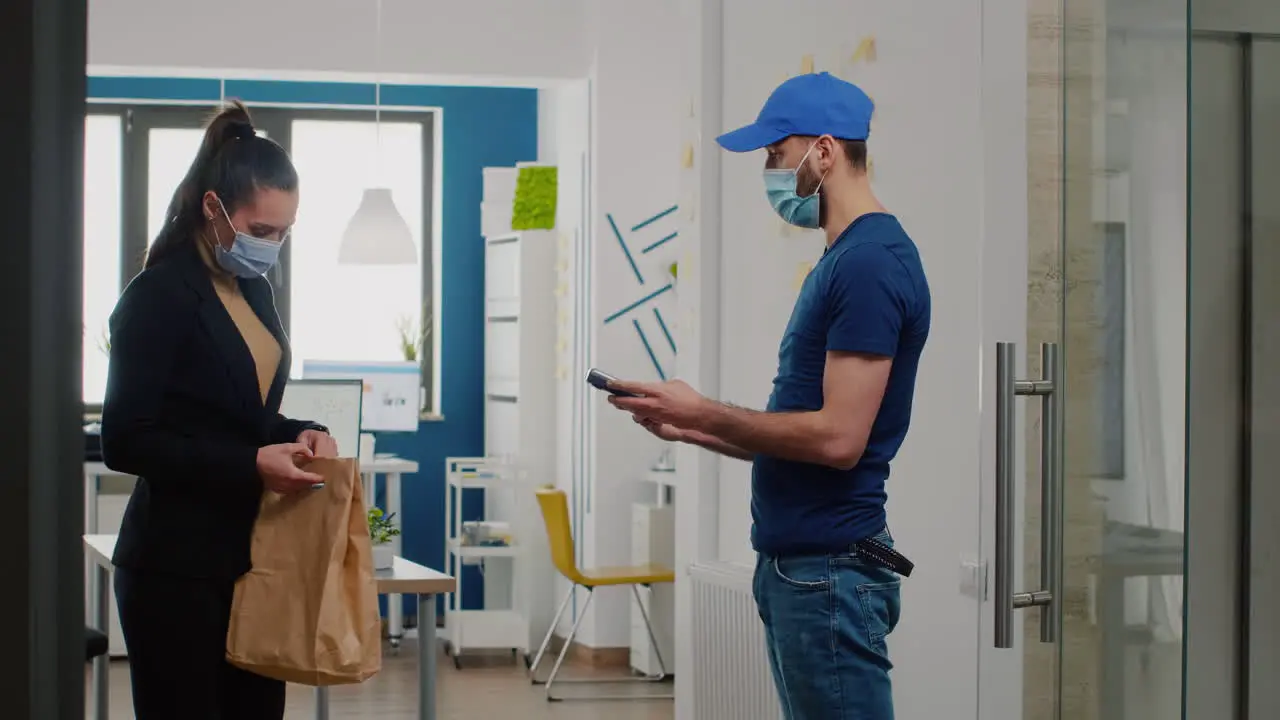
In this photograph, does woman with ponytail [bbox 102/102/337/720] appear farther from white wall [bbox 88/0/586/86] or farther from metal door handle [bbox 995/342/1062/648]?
white wall [bbox 88/0/586/86]

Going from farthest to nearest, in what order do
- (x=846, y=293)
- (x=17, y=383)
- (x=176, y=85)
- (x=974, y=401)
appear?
(x=176, y=85), (x=974, y=401), (x=846, y=293), (x=17, y=383)

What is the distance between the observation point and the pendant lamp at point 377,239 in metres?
6.01

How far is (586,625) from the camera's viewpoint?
628cm

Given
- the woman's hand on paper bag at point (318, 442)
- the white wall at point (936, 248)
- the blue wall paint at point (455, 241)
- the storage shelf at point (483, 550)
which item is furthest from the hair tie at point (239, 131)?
the blue wall paint at point (455, 241)

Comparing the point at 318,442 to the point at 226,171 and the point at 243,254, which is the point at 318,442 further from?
the point at 226,171

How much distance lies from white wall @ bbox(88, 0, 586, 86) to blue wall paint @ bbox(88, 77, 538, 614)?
3.32 feet

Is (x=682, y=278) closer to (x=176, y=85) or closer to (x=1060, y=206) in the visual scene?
(x=1060, y=206)

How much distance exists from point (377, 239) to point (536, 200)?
40.0 inches

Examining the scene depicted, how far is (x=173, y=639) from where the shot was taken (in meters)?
1.85

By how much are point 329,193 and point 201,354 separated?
20.0ft

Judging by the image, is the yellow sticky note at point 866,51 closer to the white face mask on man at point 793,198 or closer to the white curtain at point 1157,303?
the white face mask on man at point 793,198

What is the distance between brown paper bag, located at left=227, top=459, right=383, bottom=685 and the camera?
1.90 metres

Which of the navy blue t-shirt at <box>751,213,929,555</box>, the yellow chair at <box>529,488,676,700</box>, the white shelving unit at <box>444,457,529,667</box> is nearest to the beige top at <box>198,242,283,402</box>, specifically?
the navy blue t-shirt at <box>751,213,929,555</box>

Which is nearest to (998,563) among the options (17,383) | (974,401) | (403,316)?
(17,383)
